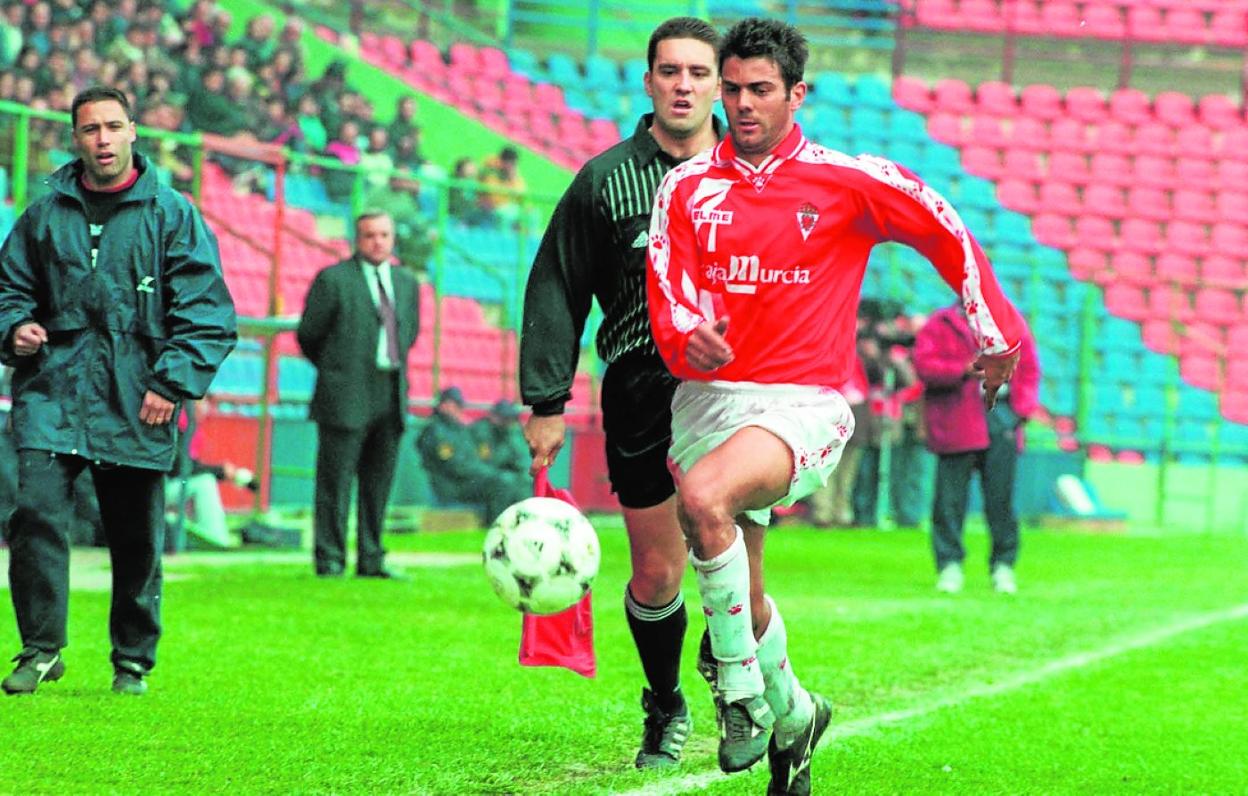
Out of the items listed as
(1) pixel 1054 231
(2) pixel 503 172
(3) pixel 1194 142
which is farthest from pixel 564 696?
(3) pixel 1194 142

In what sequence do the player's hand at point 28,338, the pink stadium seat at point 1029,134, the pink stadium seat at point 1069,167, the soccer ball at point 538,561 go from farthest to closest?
the pink stadium seat at point 1029,134 → the pink stadium seat at point 1069,167 → the player's hand at point 28,338 → the soccer ball at point 538,561

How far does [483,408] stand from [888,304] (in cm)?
554

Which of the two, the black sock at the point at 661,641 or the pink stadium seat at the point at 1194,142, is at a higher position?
the pink stadium seat at the point at 1194,142

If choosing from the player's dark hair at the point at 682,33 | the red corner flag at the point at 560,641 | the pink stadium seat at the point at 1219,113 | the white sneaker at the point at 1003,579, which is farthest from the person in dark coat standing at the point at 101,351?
the pink stadium seat at the point at 1219,113

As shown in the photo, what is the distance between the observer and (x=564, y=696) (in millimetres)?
7762

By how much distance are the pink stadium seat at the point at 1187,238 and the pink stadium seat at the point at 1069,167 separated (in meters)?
1.59

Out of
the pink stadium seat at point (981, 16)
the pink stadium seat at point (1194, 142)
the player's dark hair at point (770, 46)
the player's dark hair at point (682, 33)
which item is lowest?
the player's dark hair at point (770, 46)

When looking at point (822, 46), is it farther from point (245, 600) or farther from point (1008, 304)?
point (1008, 304)

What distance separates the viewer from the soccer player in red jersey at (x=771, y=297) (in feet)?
17.6

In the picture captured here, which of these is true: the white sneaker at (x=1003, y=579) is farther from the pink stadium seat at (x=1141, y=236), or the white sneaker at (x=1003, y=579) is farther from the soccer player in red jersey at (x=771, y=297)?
the pink stadium seat at (x=1141, y=236)

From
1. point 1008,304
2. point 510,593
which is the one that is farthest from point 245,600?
point 1008,304

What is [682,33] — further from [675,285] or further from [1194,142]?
[1194,142]

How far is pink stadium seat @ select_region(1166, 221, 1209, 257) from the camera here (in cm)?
3011

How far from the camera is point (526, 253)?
63.5 feet
